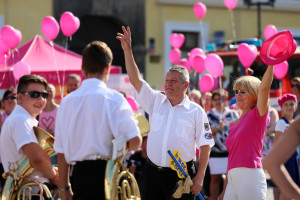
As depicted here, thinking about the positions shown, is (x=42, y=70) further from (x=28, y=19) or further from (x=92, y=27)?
(x=92, y=27)

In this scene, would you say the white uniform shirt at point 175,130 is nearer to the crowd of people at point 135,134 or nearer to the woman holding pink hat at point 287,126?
the crowd of people at point 135,134

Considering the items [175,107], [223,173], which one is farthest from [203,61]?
[175,107]

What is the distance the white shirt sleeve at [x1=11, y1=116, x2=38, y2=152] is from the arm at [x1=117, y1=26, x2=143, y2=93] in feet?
3.90

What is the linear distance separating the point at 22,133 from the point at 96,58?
0.86 metres

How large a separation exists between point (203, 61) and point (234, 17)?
9.77 m

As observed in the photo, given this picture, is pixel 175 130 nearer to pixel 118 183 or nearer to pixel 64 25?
pixel 118 183

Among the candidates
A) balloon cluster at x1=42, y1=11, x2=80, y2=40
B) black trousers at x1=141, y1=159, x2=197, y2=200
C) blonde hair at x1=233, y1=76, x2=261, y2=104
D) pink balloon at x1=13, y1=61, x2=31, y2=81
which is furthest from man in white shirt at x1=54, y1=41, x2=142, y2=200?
balloon cluster at x1=42, y1=11, x2=80, y2=40

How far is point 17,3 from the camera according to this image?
1669cm

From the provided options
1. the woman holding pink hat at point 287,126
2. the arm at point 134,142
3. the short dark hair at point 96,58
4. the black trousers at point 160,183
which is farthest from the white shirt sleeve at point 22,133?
the woman holding pink hat at point 287,126

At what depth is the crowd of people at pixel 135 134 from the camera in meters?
4.11

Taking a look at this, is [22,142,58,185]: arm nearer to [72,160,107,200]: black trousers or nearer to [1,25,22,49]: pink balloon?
[72,160,107,200]: black trousers

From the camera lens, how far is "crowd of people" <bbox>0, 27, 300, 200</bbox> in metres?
4.11

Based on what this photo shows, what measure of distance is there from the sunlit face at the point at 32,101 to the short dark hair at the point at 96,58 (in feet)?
2.73

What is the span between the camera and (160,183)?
5.51 m
